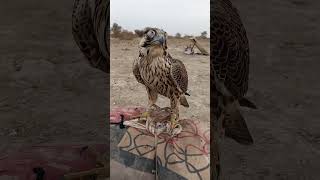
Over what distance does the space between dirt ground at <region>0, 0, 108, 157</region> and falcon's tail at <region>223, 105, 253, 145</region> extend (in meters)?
0.62

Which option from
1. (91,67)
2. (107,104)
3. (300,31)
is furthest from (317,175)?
(91,67)

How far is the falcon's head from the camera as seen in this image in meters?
2.22

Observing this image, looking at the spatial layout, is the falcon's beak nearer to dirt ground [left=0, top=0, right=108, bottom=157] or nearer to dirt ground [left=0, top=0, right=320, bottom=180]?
dirt ground [left=0, top=0, right=320, bottom=180]

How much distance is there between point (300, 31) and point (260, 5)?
224 mm

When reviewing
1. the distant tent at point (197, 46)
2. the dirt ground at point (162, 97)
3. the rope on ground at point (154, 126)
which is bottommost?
the rope on ground at point (154, 126)

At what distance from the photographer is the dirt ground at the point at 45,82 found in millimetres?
2240

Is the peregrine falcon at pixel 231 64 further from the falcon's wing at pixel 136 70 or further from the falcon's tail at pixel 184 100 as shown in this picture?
the falcon's wing at pixel 136 70

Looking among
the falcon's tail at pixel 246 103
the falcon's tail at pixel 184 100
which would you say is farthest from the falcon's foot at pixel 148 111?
the falcon's tail at pixel 246 103

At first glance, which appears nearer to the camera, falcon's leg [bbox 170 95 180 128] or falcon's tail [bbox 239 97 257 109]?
falcon's tail [bbox 239 97 257 109]

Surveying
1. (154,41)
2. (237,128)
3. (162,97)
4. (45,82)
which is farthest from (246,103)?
(45,82)

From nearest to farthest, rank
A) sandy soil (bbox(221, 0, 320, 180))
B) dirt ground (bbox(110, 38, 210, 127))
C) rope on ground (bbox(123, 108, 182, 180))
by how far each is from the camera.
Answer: sandy soil (bbox(221, 0, 320, 180))
dirt ground (bbox(110, 38, 210, 127))
rope on ground (bbox(123, 108, 182, 180))

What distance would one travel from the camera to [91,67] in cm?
230

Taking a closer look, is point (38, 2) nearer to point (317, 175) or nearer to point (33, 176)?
point (33, 176)

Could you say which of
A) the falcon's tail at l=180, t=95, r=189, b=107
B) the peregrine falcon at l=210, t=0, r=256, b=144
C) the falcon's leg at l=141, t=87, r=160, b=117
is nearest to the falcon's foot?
the falcon's leg at l=141, t=87, r=160, b=117
